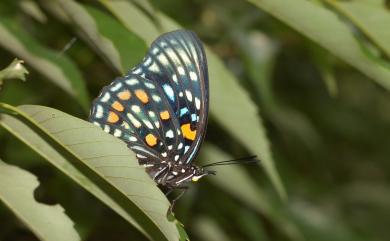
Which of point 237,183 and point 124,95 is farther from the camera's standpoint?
point 237,183

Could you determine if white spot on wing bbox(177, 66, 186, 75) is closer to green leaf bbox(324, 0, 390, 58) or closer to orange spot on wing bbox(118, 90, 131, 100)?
orange spot on wing bbox(118, 90, 131, 100)

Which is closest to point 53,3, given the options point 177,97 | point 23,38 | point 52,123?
point 23,38

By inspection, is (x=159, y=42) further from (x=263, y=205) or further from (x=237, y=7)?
(x=237, y=7)

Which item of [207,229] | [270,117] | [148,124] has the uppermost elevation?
[148,124]

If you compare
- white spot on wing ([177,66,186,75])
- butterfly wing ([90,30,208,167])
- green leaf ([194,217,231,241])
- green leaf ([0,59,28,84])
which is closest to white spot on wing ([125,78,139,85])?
butterfly wing ([90,30,208,167])

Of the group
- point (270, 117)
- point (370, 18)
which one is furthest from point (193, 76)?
point (270, 117)

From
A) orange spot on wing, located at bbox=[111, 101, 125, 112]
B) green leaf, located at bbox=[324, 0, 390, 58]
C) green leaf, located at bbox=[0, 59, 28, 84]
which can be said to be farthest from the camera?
orange spot on wing, located at bbox=[111, 101, 125, 112]

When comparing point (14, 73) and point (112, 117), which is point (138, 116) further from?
point (14, 73)
